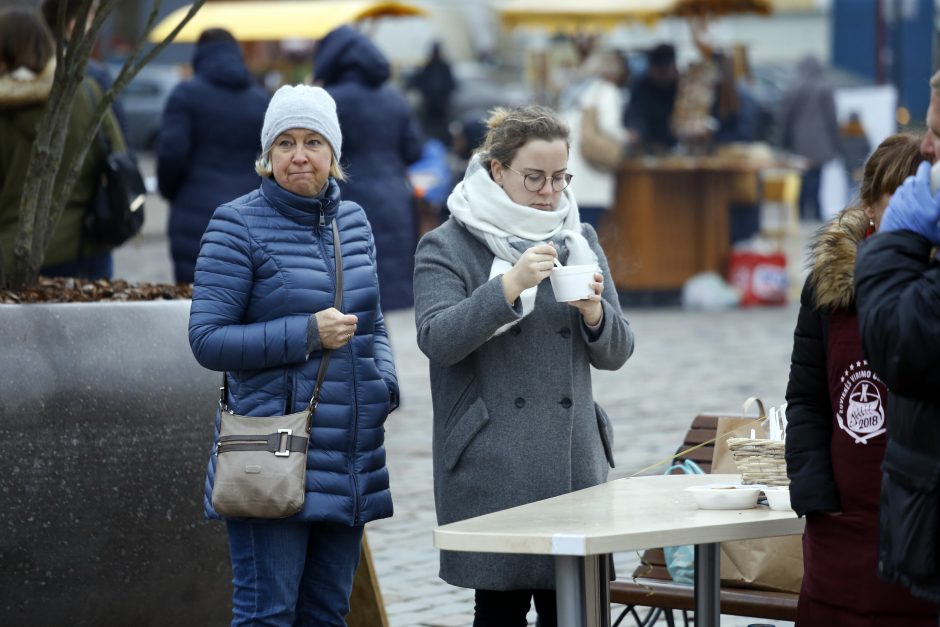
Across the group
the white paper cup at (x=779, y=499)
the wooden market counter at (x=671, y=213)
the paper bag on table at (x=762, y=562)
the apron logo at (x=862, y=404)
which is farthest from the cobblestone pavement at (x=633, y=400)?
the apron logo at (x=862, y=404)

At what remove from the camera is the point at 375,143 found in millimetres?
9141

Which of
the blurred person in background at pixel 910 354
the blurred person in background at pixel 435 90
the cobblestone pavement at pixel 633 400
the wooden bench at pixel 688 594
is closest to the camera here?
the blurred person in background at pixel 910 354

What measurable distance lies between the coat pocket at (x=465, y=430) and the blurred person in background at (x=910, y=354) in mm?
1238

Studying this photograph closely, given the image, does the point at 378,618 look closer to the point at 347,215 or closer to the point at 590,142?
the point at 347,215

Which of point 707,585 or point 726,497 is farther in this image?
point 707,585

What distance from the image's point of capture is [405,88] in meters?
26.2

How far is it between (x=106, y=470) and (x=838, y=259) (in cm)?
223

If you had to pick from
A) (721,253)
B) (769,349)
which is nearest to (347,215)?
(769,349)

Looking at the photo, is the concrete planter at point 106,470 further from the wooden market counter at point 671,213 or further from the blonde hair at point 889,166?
the wooden market counter at point 671,213

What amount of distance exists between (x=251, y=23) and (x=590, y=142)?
11.1 ft

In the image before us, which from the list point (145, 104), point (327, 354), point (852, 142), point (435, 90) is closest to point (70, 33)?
point (327, 354)

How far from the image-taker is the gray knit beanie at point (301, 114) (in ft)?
13.8

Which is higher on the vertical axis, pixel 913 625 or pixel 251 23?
pixel 251 23

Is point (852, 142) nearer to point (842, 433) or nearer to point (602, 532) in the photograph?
point (842, 433)
